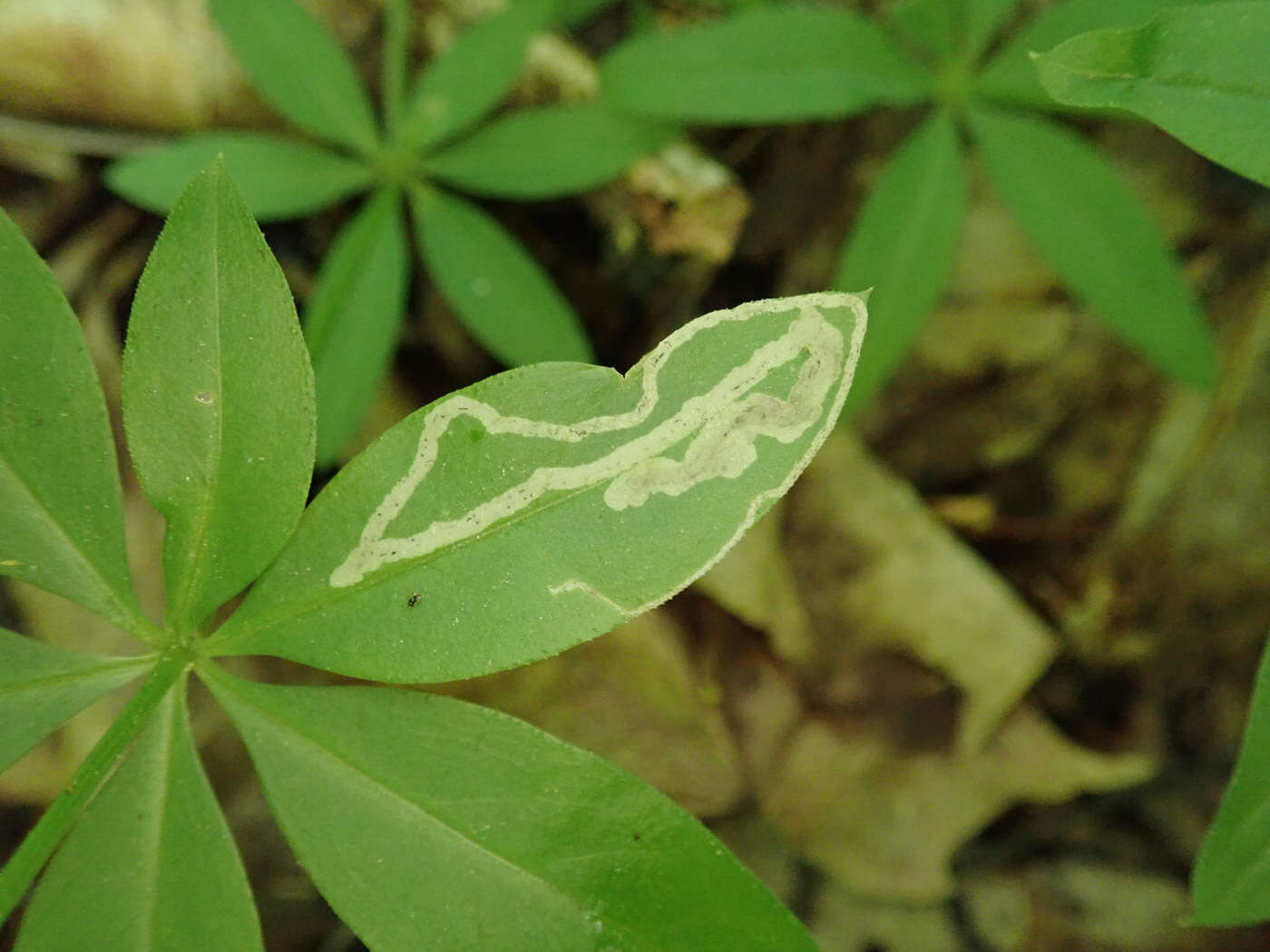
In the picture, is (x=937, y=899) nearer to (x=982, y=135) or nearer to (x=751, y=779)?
(x=751, y=779)

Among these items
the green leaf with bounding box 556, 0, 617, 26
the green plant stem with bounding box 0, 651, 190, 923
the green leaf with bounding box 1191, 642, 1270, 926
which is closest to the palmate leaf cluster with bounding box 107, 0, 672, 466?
the green leaf with bounding box 556, 0, 617, 26

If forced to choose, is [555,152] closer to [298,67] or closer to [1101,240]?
[298,67]

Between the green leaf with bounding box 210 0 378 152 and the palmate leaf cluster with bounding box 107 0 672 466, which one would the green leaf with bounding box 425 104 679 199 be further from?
the green leaf with bounding box 210 0 378 152

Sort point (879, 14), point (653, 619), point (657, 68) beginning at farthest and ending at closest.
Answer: point (879, 14) → point (653, 619) → point (657, 68)

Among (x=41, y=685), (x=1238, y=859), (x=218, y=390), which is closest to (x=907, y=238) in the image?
(x=1238, y=859)

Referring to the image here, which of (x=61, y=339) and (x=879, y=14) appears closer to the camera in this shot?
(x=61, y=339)

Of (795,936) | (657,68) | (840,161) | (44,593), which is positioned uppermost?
(840,161)

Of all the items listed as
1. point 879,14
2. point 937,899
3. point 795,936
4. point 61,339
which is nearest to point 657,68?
point 879,14
